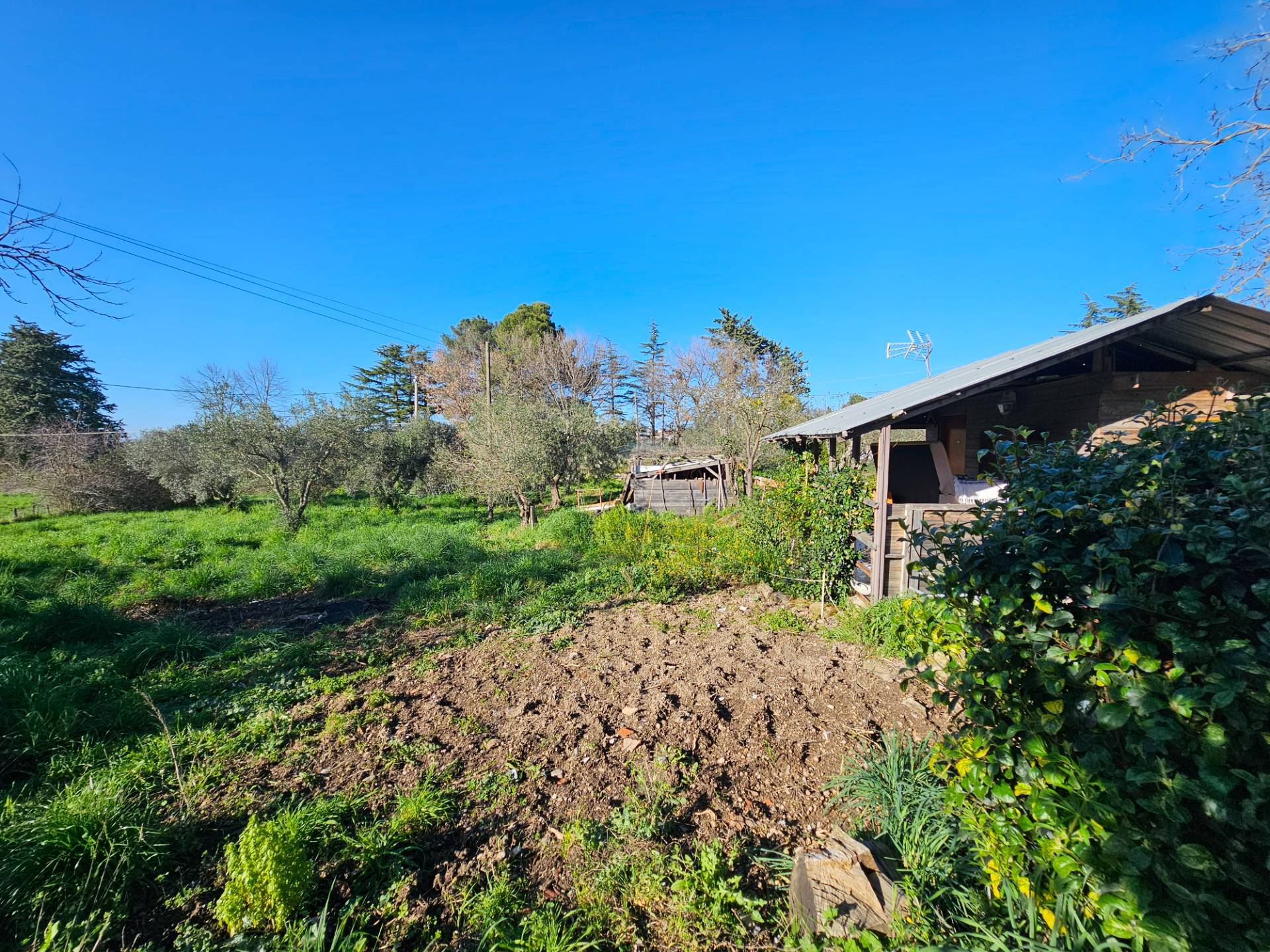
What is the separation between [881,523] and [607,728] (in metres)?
4.01

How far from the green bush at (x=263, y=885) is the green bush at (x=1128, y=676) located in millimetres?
2721

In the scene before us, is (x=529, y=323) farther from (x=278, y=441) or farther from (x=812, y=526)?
(x=812, y=526)

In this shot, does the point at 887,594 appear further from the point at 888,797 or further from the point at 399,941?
the point at 399,941

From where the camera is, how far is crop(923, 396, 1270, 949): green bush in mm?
1081

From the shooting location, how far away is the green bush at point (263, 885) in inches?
76.9

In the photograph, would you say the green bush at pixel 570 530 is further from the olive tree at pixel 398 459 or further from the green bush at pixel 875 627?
the olive tree at pixel 398 459

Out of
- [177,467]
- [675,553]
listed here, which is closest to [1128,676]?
[675,553]

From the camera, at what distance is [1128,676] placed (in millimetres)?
1217

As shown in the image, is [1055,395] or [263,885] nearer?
[263,885]

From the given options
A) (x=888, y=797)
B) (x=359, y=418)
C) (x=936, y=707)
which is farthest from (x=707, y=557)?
(x=359, y=418)

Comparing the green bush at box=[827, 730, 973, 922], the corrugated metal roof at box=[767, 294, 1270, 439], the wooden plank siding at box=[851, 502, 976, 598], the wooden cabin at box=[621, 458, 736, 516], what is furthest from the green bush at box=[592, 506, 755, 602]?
the wooden cabin at box=[621, 458, 736, 516]

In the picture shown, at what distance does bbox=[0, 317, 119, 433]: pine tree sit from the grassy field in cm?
2579

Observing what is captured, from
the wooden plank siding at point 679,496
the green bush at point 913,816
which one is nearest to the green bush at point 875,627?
the green bush at point 913,816

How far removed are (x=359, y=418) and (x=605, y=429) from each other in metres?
8.51
